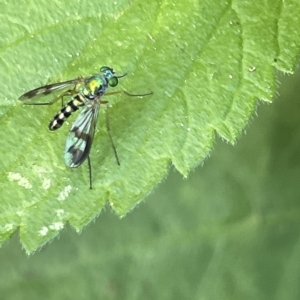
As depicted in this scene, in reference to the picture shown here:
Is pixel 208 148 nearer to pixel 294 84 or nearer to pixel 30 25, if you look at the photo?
pixel 30 25

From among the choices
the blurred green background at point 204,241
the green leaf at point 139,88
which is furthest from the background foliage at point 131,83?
the blurred green background at point 204,241

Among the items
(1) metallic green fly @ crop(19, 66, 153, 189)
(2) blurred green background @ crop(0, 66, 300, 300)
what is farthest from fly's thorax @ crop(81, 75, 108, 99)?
(2) blurred green background @ crop(0, 66, 300, 300)

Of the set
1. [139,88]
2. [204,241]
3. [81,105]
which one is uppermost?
[139,88]

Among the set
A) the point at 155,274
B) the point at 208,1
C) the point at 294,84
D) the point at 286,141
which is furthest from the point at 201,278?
the point at 208,1

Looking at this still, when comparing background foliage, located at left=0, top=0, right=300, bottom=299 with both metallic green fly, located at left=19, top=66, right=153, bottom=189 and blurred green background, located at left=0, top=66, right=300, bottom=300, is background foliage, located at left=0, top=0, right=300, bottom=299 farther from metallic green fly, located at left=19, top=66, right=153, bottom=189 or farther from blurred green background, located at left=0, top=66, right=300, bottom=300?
blurred green background, located at left=0, top=66, right=300, bottom=300

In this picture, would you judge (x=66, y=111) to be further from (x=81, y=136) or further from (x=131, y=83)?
(x=131, y=83)

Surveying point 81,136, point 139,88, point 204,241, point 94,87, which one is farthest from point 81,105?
point 204,241

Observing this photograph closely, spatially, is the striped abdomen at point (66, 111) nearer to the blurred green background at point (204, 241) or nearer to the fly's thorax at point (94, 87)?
the fly's thorax at point (94, 87)

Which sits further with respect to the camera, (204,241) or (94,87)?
(204,241)
